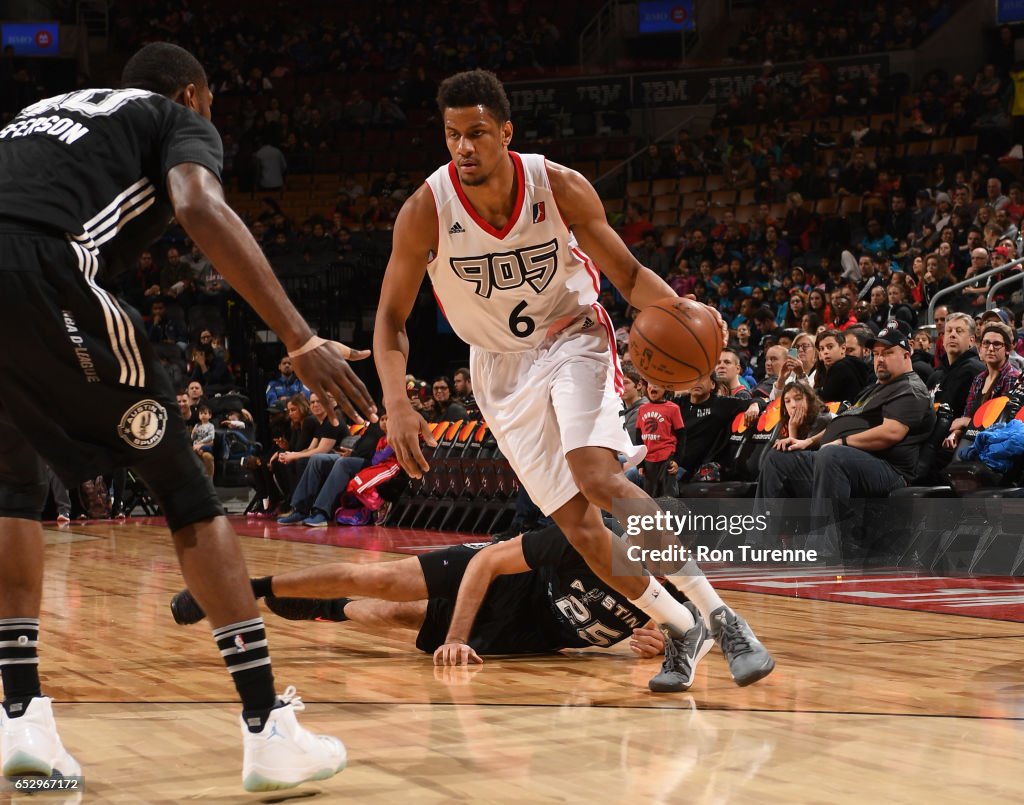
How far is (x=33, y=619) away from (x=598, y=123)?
19822 millimetres

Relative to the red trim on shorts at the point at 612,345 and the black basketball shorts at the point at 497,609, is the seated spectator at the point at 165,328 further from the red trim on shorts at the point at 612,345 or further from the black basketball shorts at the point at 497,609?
the red trim on shorts at the point at 612,345

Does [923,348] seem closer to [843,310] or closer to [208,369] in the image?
[843,310]

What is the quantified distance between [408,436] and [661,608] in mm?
936

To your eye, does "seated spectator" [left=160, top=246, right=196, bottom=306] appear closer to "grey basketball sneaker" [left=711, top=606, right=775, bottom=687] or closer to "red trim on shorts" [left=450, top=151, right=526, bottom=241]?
"red trim on shorts" [left=450, top=151, right=526, bottom=241]

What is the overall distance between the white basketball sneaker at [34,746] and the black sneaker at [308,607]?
1949mm

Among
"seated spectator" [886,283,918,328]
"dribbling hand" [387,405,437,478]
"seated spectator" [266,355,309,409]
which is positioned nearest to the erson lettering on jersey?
"dribbling hand" [387,405,437,478]

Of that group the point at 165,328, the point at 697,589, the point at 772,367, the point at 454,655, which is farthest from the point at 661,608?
the point at 165,328

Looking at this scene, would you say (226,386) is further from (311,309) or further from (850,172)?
(850,172)

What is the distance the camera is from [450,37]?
79.3ft

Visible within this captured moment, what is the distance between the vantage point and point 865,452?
7.32 m

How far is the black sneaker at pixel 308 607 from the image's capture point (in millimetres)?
4621

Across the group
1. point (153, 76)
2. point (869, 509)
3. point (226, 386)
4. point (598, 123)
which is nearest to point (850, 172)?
point (598, 123)

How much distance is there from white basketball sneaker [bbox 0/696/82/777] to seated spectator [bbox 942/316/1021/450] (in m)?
5.81

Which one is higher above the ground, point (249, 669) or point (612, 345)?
point (612, 345)
